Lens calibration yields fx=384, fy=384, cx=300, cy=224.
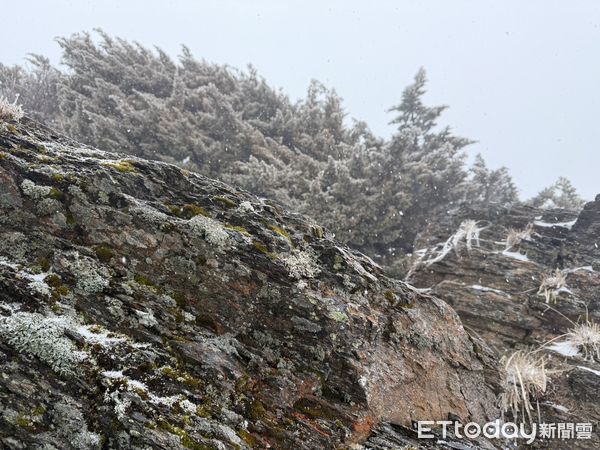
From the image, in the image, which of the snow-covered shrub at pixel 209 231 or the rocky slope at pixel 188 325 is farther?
the snow-covered shrub at pixel 209 231

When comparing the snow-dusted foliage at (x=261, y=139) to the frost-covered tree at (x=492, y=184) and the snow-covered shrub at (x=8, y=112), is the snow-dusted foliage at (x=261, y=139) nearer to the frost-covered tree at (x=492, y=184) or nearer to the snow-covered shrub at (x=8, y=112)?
the frost-covered tree at (x=492, y=184)

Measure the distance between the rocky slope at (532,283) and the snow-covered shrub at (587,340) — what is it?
0.09 meters

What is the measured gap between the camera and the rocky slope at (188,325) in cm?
311

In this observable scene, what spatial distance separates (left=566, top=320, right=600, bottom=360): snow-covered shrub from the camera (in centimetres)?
687

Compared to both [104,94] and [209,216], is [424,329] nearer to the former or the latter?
[209,216]

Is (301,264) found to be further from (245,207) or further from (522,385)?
(522,385)

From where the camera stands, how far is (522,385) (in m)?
5.87

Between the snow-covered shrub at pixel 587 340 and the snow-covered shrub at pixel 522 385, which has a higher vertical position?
the snow-covered shrub at pixel 587 340

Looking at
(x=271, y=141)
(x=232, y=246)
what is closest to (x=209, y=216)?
(x=232, y=246)

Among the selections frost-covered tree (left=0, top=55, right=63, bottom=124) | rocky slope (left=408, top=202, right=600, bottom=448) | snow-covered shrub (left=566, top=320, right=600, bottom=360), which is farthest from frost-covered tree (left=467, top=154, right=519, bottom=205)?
frost-covered tree (left=0, top=55, right=63, bottom=124)

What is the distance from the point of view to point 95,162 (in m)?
4.93

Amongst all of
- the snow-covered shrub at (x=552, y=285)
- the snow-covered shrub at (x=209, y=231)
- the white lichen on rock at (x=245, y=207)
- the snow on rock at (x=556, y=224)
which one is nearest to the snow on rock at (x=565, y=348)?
the snow-covered shrub at (x=552, y=285)

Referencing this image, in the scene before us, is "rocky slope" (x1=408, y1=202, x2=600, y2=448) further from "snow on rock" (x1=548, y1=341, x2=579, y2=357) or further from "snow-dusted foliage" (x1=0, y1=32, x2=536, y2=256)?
"snow-dusted foliage" (x1=0, y1=32, x2=536, y2=256)

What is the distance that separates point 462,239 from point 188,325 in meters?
8.33
